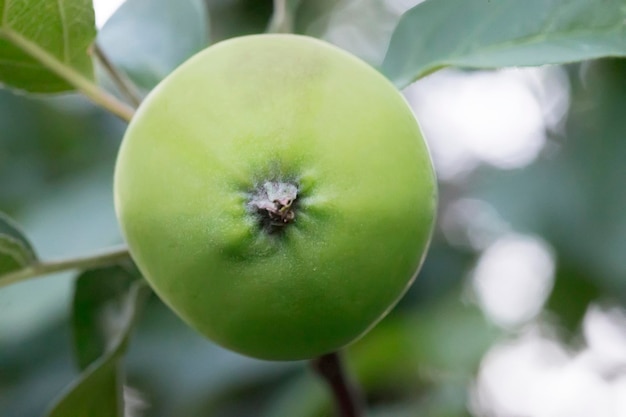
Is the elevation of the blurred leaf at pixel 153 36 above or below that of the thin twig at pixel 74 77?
above

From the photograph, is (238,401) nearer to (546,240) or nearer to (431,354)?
(431,354)

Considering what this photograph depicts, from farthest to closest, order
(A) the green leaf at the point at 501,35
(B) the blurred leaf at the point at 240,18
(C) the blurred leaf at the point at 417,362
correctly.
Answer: (B) the blurred leaf at the point at 240,18, (C) the blurred leaf at the point at 417,362, (A) the green leaf at the point at 501,35

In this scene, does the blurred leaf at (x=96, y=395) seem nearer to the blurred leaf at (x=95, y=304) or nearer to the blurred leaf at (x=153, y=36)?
the blurred leaf at (x=95, y=304)

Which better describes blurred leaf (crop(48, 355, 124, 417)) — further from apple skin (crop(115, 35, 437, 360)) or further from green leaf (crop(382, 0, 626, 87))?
green leaf (crop(382, 0, 626, 87))

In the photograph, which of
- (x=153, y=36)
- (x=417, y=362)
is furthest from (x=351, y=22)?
(x=153, y=36)

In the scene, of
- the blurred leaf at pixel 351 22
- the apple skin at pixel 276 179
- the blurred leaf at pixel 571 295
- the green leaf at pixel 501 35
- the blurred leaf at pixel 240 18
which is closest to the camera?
the apple skin at pixel 276 179

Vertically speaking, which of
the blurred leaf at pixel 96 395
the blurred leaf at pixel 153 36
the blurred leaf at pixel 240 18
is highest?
the blurred leaf at pixel 240 18

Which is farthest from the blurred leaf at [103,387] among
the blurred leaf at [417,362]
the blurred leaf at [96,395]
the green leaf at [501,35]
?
the blurred leaf at [417,362]
